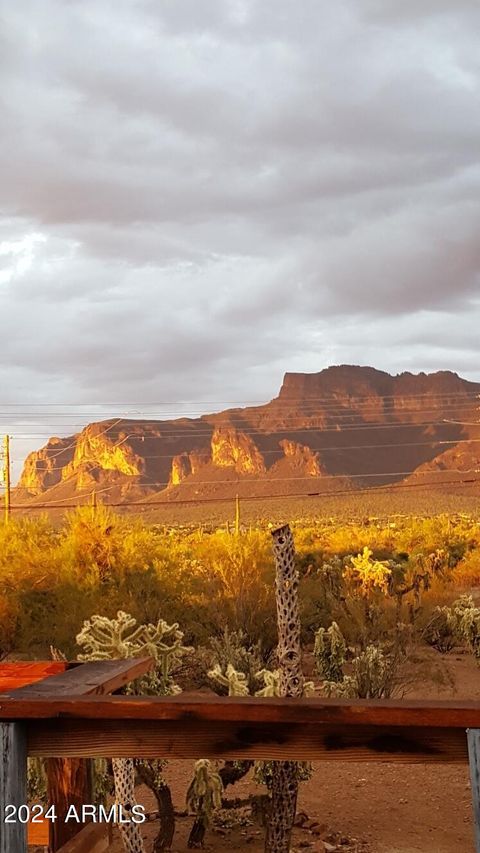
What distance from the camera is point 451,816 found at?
8.97 meters

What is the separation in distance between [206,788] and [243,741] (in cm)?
513

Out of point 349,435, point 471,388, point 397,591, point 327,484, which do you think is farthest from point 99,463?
point 397,591

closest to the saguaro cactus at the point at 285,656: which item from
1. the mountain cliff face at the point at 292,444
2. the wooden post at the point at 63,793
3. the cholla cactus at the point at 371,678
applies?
the wooden post at the point at 63,793

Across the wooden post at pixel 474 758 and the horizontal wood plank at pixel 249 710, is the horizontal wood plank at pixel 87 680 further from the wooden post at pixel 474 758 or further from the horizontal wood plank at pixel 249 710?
the wooden post at pixel 474 758

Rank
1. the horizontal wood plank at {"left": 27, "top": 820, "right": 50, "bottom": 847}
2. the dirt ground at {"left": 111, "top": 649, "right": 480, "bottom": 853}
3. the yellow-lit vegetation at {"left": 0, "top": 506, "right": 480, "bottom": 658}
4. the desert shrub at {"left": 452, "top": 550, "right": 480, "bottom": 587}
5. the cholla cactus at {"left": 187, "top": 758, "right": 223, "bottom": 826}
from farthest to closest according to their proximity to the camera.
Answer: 1. the desert shrub at {"left": 452, "top": 550, "right": 480, "bottom": 587}
2. the yellow-lit vegetation at {"left": 0, "top": 506, "right": 480, "bottom": 658}
3. the dirt ground at {"left": 111, "top": 649, "right": 480, "bottom": 853}
4. the cholla cactus at {"left": 187, "top": 758, "right": 223, "bottom": 826}
5. the horizontal wood plank at {"left": 27, "top": 820, "right": 50, "bottom": 847}

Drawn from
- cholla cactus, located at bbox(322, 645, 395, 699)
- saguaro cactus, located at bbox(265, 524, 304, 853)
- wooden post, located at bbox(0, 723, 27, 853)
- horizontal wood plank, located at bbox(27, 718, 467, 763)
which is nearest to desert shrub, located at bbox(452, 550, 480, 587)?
cholla cactus, located at bbox(322, 645, 395, 699)

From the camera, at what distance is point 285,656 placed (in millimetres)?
5676

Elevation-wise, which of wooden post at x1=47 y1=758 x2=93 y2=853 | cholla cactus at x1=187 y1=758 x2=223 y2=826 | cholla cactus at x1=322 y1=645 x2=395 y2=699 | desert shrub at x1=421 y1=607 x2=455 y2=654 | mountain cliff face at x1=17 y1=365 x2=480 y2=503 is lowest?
desert shrub at x1=421 y1=607 x2=455 y2=654

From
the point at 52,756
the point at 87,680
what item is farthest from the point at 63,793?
the point at 52,756

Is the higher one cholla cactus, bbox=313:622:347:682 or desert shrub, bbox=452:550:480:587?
cholla cactus, bbox=313:622:347:682

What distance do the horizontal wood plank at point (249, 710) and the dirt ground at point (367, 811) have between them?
565cm

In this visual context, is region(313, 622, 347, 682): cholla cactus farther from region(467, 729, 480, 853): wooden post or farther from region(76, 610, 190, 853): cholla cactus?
region(467, 729, 480, 853): wooden post

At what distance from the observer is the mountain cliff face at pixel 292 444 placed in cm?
13025

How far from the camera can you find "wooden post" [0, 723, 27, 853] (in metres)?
2.77
